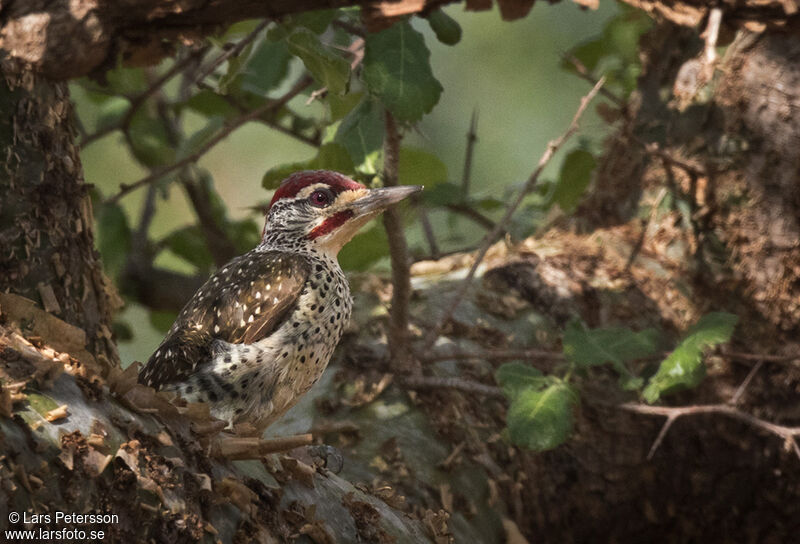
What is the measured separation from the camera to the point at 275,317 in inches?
106

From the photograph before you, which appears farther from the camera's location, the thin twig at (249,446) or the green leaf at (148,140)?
the green leaf at (148,140)

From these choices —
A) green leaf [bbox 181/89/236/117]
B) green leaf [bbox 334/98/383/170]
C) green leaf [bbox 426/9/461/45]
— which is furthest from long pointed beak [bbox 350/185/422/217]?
green leaf [bbox 181/89/236/117]

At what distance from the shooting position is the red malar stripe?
120 inches

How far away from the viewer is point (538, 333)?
3645mm

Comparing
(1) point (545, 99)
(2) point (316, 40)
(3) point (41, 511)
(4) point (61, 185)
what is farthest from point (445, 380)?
(1) point (545, 99)

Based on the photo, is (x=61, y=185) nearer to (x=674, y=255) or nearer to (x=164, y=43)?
(x=164, y=43)

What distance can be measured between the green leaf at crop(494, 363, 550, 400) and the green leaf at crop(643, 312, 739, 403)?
1.06ft

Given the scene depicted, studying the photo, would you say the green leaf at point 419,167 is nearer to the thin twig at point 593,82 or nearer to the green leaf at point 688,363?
the thin twig at point 593,82

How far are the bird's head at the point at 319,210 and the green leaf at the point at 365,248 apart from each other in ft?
2.23

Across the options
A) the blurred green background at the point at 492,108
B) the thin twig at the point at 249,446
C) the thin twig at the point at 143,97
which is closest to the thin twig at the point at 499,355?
the thin twig at the point at 249,446

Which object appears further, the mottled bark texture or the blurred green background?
the blurred green background

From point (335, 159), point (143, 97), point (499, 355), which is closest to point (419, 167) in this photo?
point (335, 159)

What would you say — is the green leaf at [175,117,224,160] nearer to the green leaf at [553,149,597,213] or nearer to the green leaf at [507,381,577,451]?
the green leaf at [553,149,597,213]

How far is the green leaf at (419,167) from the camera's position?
396 cm
